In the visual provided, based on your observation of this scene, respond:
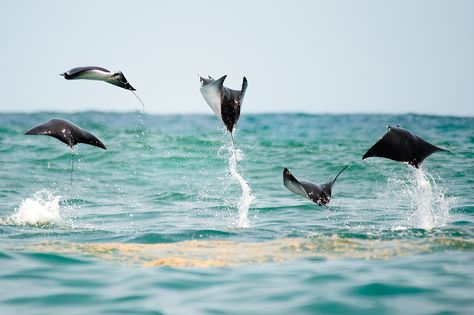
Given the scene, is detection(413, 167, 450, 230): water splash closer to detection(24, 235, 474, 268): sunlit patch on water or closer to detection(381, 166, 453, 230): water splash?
detection(381, 166, 453, 230): water splash

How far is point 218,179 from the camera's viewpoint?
18.4 metres

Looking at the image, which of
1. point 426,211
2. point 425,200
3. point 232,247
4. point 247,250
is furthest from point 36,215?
point 426,211

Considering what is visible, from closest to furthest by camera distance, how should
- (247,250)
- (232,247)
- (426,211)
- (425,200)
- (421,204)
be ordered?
(247,250), (232,247), (425,200), (426,211), (421,204)

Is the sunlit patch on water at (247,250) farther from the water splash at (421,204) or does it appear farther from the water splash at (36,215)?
the water splash at (36,215)

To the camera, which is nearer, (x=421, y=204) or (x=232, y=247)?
(x=232, y=247)

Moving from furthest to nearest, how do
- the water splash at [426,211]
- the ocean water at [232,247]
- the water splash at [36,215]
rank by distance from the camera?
the water splash at [36,215] → the water splash at [426,211] → the ocean water at [232,247]

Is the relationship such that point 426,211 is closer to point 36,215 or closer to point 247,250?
point 247,250

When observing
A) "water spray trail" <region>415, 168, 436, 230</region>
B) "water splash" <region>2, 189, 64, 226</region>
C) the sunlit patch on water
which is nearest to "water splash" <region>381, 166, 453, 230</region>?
"water spray trail" <region>415, 168, 436, 230</region>

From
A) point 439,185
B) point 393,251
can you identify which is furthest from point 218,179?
point 393,251

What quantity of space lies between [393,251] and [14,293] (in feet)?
13.2

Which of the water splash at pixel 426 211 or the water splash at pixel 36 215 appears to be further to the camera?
the water splash at pixel 36 215

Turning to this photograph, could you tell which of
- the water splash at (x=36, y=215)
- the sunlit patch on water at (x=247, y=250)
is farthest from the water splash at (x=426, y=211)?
the water splash at (x=36, y=215)

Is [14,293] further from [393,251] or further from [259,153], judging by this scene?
[259,153]

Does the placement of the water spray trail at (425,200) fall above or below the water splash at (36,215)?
above
